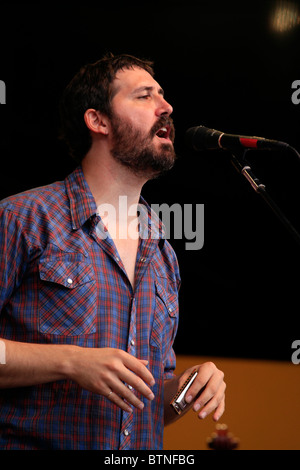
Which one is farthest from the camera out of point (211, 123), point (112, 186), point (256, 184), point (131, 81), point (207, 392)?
point (211, 123)

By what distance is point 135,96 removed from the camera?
1.91 m


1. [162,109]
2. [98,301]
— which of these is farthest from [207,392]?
[162,109]

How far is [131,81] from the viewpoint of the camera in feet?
6.36

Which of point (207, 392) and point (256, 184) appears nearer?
point (256, 184)

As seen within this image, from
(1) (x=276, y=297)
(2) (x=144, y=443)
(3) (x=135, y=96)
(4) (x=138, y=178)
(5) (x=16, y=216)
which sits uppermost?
(3) (x=135, y=96)

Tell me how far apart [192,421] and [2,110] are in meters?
1.80

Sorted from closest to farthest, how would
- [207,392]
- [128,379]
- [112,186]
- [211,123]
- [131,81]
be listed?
1. [128,379]
2. [207,392]
3. [112,186]
4. [131,81]
5. [211,123]

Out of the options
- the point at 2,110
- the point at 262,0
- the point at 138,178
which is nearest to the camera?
the point at 138,178

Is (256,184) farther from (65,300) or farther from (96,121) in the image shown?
(96,121)

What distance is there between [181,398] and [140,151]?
0.80 meters

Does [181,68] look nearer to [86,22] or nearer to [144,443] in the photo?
[86,22]

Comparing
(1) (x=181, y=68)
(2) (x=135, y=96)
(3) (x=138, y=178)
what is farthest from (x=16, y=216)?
(1) (x=181, y=68)

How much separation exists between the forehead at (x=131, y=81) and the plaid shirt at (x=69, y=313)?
44cm

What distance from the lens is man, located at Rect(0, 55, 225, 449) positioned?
135 cm
